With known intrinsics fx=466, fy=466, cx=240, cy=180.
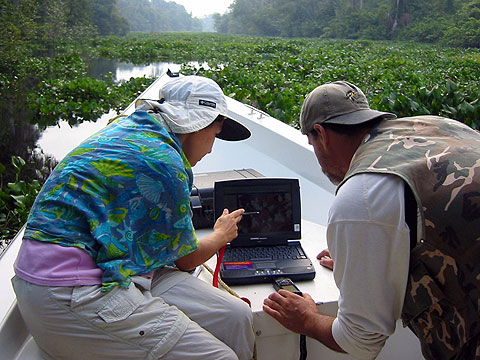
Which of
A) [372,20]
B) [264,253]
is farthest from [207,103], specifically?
[372,20]

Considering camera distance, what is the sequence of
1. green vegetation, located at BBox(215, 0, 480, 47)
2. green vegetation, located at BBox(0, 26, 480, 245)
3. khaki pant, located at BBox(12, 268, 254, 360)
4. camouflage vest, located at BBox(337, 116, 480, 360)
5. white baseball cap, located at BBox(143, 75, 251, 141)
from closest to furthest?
camouflage vest, located at BBox(337, 116, 480, 360), khaki pant, located at BBox(12, 268, 254, 360), white baseball cap, located at BBox(143, 75, 251, 141), green vegetation, located at BBox(0, 26, 480, 245), green vegetation, located at BBox(215, 0, 480, 47)

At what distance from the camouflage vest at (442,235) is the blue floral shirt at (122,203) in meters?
0.46

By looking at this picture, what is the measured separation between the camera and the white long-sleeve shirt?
0.93 meters

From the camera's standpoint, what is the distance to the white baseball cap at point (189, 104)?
129 cm

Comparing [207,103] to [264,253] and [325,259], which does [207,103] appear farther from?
[325,259]

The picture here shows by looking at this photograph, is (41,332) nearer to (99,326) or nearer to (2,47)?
(99,326)

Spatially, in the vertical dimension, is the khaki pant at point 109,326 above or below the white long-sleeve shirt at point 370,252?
below

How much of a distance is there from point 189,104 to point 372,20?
34.5m

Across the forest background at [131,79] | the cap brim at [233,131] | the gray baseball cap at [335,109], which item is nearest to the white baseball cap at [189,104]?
the cap brim at [233,131]

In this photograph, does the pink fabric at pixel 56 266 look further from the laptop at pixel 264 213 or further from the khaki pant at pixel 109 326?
the laptop at pixel 264 213

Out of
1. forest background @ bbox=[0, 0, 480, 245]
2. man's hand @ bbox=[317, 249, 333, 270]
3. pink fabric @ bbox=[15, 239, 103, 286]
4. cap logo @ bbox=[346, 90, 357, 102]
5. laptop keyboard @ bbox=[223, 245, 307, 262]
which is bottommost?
forest background @ bbox=[0, 0, 480, 245]

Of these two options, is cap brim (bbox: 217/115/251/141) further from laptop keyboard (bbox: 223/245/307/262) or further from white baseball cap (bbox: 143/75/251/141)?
laptop keyboard (bbox: 223/245/307/262)

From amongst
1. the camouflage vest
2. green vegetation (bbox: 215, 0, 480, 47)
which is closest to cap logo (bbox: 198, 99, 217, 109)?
the camouflage vest

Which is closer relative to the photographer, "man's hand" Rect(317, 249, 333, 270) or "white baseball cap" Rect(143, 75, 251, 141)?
"white baseball cap" Rect(143, 75, 251, 141)
